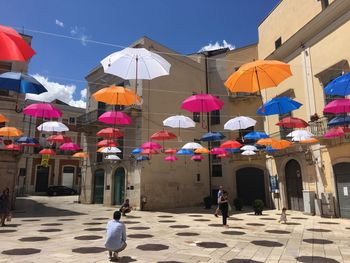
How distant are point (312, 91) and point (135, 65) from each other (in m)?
13.5

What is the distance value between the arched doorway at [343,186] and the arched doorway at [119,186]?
1496 centimetres

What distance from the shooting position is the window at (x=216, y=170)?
90.2 ft

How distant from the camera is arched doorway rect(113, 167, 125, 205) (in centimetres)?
2453

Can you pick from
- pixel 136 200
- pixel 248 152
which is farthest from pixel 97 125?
pixel 248 152

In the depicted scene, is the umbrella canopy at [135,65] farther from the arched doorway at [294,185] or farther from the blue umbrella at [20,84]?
the arched doorway at [294,185]

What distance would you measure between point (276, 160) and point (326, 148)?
510 centimetres

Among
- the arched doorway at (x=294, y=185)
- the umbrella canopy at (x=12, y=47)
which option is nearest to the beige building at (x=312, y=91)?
the arched doorway at (x=294, y=185)

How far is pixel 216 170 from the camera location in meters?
27.8

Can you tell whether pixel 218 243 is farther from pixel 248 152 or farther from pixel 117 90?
pixel 248 152

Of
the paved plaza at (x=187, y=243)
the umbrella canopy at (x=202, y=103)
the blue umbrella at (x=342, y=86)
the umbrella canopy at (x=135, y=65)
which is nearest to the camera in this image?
the paved plaza at (x=187, y=243)

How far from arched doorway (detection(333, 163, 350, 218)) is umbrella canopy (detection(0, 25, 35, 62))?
1644 cm

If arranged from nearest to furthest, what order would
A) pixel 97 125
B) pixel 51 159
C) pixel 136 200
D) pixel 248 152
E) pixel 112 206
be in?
pixel 248 152, pixel 136 200, pixel 112 206, pixel 97 125, pixel 51 159

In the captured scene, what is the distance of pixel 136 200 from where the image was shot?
73.3 ft

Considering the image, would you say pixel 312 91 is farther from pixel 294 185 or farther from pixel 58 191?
pixel 58 191
